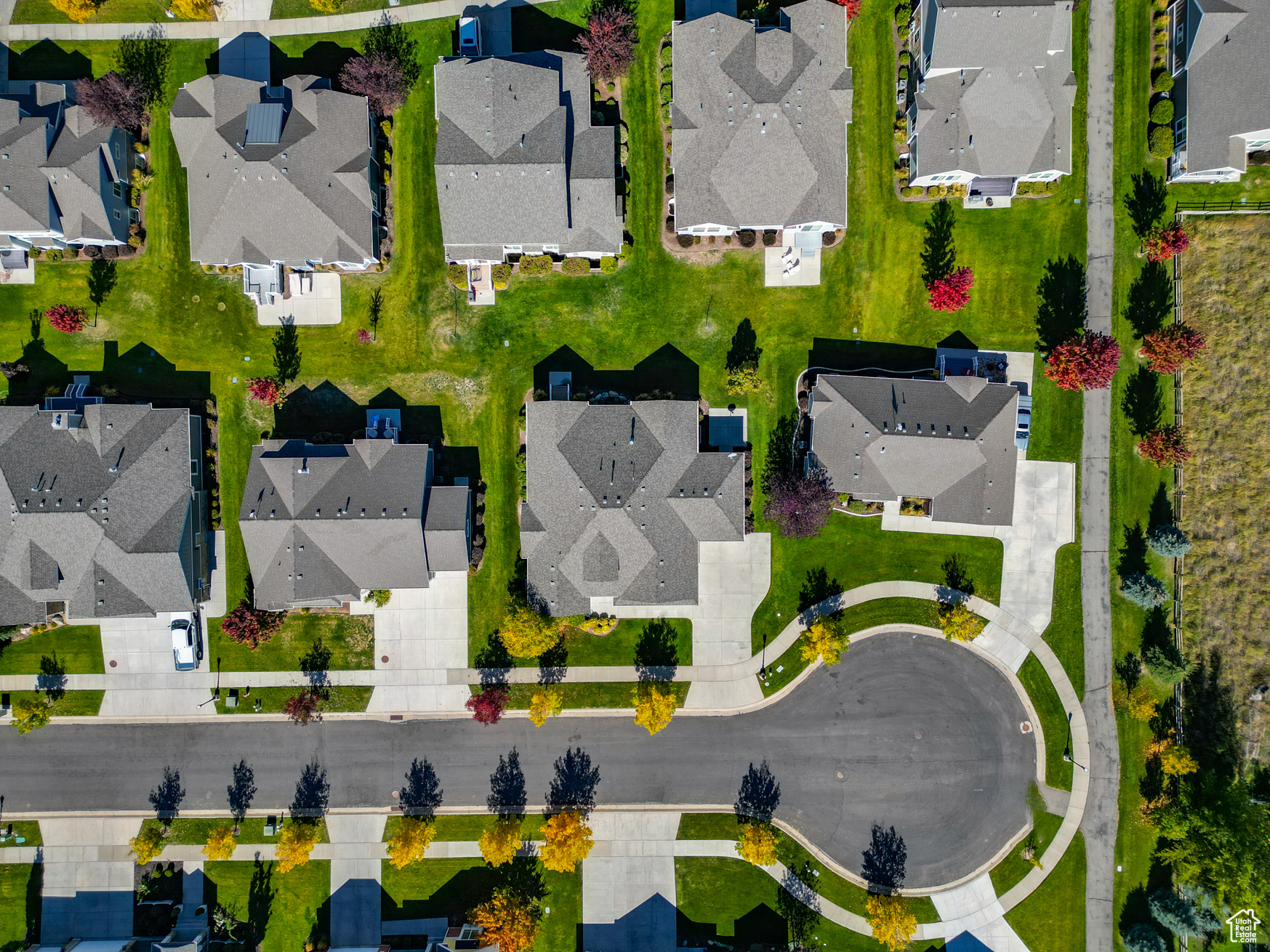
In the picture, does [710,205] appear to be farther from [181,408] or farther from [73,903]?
[73,903]

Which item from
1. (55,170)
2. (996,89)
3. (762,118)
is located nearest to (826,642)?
(762,118)

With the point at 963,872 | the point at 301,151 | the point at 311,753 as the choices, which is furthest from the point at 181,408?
the point at 963,872

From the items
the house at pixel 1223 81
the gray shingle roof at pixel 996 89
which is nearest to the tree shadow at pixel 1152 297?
the house at pixel 1223 81

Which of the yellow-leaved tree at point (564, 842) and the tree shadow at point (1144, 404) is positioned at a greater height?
the tree shadow at point (1144, 404)

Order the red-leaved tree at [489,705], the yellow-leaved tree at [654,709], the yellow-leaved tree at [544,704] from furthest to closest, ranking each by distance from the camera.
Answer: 1. the red-leaved tree at [489,705]
2. the yellow-leaved tree at [544,704]
3. the yellow-leaved tree at [654,709]

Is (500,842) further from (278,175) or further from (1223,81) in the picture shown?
(1223,81)

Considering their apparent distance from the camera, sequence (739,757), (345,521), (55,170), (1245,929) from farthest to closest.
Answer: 1. (739,757)
2. (1245,929)
3. (345,521)
4. (55,170)

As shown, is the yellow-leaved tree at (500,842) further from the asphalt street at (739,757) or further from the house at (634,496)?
the house at (634,496)
